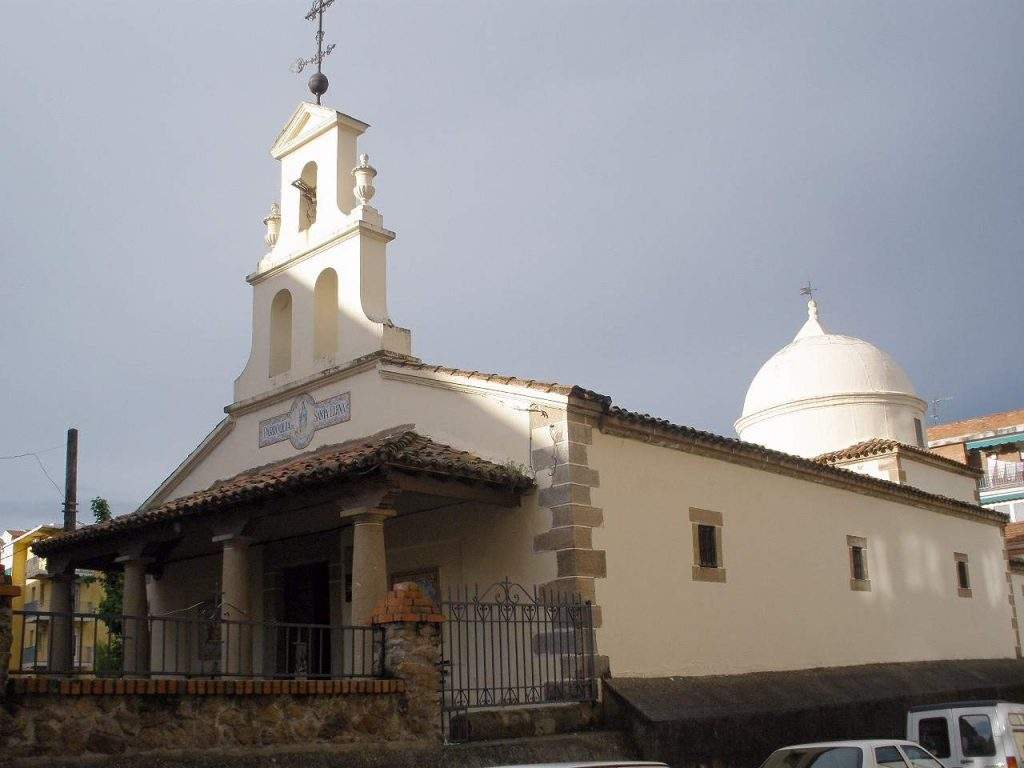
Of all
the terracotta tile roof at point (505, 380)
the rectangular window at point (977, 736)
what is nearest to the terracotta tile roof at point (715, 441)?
the terracotta tile roof at point (505, 380)

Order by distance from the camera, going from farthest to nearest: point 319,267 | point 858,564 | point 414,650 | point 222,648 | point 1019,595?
point 1019,595
point 858,564
point 319,267
point 222,648
point 414,650

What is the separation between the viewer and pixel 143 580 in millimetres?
14781

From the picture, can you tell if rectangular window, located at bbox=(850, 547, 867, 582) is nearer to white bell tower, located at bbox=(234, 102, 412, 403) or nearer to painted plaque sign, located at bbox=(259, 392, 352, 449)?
white bell tower, located at bbox=(234, 102, 412, 403)

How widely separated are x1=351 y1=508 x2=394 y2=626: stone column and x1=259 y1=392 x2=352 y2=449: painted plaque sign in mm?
3403

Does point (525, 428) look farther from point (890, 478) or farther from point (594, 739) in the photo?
point (890, 478)

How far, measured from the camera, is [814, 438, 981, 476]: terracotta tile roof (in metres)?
21.5

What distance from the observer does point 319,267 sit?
51.1 ft

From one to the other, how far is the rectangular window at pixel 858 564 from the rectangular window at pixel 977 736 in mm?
6487

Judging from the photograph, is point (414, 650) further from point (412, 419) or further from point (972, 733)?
point (972, 733)

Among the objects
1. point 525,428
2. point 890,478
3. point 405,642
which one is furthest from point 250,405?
point 890,478

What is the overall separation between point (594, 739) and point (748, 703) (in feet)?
9.96

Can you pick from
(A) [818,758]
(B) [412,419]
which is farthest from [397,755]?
(B) [412,419]

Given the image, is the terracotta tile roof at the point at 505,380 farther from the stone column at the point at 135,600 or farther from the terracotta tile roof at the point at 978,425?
the terracotta tile roof at the point at 978,425

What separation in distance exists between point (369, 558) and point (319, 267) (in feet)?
18.5
